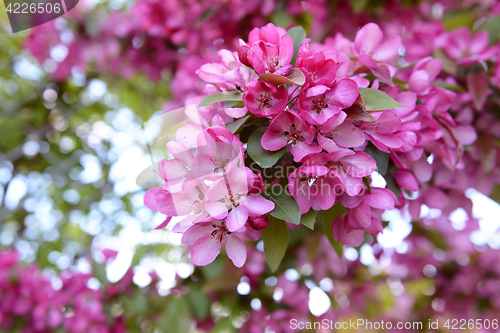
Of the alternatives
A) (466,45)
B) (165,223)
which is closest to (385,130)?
(165,223)

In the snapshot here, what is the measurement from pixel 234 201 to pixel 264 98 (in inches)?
8.1

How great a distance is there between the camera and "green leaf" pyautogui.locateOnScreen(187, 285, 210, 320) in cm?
150

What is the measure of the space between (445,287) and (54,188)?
3798mm

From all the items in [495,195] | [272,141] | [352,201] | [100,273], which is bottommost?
[100,273]

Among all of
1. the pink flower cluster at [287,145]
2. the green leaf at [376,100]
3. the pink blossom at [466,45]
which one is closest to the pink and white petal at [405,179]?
the pink flower cluster at [287,145]

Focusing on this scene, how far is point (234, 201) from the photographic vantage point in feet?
1.89

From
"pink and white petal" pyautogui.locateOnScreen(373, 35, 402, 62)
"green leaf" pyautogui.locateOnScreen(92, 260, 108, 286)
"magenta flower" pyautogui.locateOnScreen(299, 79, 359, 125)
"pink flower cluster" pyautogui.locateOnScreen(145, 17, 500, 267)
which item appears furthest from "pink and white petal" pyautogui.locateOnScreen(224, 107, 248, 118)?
"green leaf" pyautogui.locateOnScreen(92, 260, 108, 286)

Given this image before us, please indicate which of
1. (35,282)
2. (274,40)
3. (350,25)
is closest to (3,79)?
(35,282)

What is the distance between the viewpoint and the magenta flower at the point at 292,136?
0.59 m

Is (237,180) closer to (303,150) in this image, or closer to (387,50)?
(303,150)

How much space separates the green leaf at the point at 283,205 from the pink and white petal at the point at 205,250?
13cm

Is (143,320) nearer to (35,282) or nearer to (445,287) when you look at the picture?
(35,282)

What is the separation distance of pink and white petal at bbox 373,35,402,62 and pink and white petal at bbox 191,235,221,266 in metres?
0.63

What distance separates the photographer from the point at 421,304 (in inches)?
89.0
